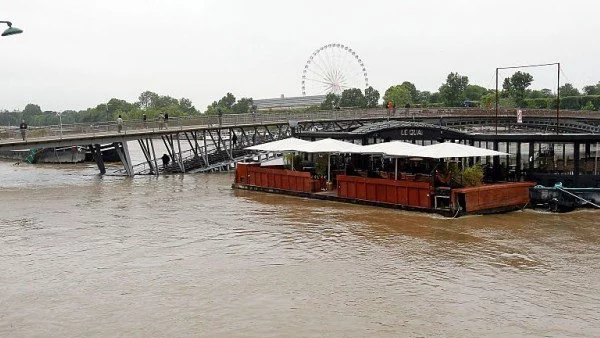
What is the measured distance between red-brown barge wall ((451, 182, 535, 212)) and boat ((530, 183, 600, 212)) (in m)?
0.47

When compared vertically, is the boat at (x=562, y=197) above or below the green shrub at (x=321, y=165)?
below

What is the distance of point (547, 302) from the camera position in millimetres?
15711

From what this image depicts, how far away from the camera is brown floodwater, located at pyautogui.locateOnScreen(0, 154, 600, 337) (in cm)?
1445

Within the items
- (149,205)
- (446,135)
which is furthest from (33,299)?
(446,135)

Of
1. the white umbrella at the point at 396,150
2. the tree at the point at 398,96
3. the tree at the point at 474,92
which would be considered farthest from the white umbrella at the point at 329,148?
the tree at the point at 474,92

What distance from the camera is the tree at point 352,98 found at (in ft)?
522

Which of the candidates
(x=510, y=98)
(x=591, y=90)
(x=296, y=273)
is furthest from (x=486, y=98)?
(x=296, y=273)

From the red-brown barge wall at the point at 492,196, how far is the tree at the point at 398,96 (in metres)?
131

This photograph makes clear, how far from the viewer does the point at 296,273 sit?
18594mm

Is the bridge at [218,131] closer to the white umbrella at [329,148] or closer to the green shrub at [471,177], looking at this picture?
the white umbrella at [329,148]

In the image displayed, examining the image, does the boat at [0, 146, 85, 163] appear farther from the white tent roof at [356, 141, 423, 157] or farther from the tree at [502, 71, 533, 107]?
the tree at [502, 71, 533, 107]

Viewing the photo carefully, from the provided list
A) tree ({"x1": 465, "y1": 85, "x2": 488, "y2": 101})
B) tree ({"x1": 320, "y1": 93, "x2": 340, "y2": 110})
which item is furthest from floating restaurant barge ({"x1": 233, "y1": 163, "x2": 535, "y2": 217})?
tree ({"x1": 465, "y1": 85, "x2": 488, "y2": 101})

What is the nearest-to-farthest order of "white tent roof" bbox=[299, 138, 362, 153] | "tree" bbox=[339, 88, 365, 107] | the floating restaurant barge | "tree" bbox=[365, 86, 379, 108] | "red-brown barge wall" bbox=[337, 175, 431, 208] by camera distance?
the floating restaurant barge
"red-brown barge wall" bbox=[337, 175, 431, 208]
"white tent roof" bbox=[299, 138, 362, 153]
"tree" bbox=[365, 86, 379, 108]
"tree" bbox=[339, 88, 365, 107]

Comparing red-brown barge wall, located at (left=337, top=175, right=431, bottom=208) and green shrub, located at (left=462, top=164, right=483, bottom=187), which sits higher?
green shrub, located at (left=462, top=164, right=483, bottom=187)
